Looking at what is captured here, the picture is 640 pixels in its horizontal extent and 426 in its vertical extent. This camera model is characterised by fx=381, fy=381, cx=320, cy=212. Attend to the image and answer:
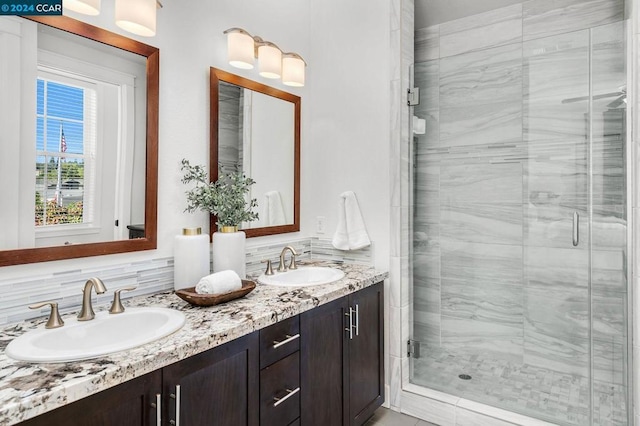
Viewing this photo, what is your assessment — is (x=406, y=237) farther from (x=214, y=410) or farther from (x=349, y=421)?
(x=214, y=410)

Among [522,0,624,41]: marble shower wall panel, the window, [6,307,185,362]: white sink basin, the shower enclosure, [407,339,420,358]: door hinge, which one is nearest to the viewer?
[6,307,185,362]: white sink basin

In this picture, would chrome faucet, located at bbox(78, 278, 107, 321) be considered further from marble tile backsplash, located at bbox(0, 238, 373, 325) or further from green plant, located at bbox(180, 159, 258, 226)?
green plant, located at bbox(180, 159, 258, 226)

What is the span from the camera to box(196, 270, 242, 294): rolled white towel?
4.82 ft

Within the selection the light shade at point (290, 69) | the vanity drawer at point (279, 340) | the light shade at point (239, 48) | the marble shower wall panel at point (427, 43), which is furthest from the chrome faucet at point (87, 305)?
the marble shower wall panel at point (427, 43)

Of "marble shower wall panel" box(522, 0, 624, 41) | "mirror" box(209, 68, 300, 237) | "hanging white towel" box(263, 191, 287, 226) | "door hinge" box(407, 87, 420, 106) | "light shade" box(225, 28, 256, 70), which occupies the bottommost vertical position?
"hanging white towel" box(263, 191, 287, 226)

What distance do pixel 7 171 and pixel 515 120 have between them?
7.90 ft

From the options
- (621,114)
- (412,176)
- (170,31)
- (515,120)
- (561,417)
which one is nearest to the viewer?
(170,31)

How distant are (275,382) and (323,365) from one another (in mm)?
350

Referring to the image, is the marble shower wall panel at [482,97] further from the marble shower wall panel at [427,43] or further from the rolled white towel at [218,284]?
the rolled white towel at [218,284]

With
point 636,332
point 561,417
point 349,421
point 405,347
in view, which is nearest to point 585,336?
point 636,332

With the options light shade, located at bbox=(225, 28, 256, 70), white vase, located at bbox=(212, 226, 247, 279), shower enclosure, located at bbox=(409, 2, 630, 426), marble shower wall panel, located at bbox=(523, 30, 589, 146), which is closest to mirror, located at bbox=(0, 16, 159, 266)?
white vase, located at bbox=(212, 226, 247, 279)

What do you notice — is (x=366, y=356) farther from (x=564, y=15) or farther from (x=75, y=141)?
A: (x=564, y=15)

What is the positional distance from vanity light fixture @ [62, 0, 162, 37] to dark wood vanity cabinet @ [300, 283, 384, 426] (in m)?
1.32

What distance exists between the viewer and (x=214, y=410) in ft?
3.92
